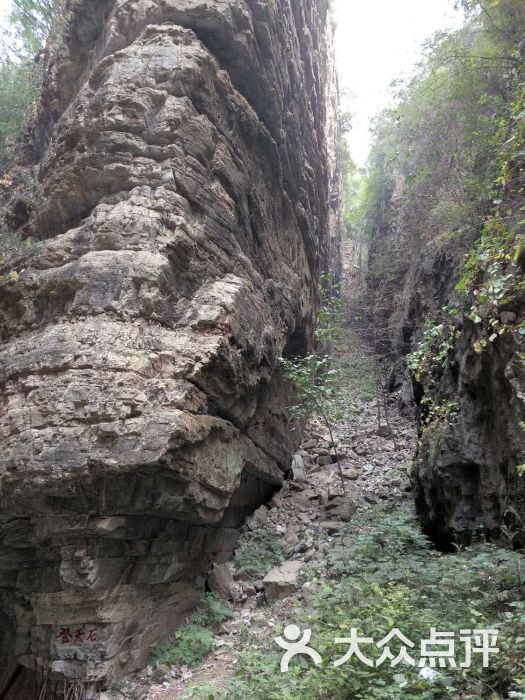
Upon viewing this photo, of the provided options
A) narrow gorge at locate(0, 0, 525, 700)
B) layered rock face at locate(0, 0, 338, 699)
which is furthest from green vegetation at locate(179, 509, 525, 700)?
layered rock face at locate(0, 0, 338, 699)

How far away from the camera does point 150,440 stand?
16.7 feet

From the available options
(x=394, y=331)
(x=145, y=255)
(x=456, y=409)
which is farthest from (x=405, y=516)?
(x=394, y=331)

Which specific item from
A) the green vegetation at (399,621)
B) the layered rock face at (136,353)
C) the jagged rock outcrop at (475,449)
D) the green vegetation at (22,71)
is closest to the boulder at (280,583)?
the green vegetation at (399,621)

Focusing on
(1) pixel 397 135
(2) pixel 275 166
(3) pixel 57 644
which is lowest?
(3) pixel 57 644

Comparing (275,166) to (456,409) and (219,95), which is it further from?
(456,409)

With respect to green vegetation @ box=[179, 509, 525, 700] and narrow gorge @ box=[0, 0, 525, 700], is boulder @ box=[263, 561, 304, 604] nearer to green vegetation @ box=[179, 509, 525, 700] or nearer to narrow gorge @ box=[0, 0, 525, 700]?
narrow gorge @ box=[0, 0, 525, 700]

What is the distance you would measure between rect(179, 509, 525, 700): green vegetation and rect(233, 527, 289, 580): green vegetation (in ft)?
4.13

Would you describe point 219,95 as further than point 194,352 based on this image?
Yes

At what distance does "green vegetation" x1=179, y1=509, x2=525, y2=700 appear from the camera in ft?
11.3

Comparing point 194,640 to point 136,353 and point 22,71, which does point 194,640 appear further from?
point 22,71

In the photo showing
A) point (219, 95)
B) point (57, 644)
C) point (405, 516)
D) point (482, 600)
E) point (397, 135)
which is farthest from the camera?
point (397, 135)

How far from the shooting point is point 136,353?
5539 mm

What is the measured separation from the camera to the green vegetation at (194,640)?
5.88m

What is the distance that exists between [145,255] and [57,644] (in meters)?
4.72
